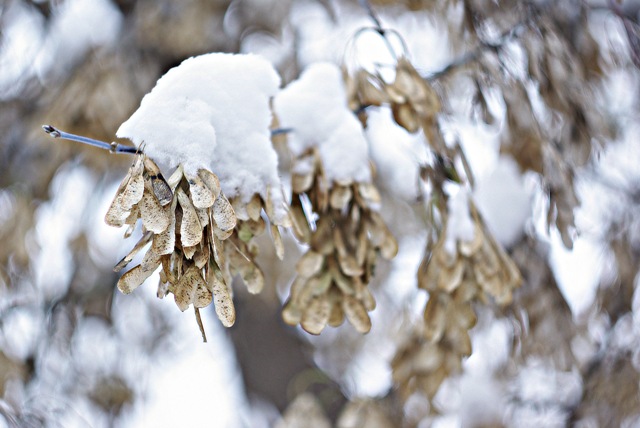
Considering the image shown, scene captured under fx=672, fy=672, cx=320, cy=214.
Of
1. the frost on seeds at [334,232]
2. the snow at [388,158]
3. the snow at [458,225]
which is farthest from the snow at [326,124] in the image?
the snow at [388,158]

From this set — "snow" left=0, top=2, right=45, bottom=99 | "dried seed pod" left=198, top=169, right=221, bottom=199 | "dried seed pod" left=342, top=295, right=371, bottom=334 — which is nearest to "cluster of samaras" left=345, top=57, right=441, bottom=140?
"dried seed pod" left=342, top=295, right=371, bottom=334

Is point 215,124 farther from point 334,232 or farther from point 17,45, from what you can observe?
point 17,45

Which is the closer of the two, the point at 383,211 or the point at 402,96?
the point at 402,96

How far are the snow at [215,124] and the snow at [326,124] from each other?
110 millimetres

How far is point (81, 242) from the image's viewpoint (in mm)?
2215

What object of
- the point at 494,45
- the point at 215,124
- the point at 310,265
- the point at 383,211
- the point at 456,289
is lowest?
the point at 383,211

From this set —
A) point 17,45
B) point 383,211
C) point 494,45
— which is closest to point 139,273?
point 494,45

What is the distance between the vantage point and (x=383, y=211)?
8.73ft

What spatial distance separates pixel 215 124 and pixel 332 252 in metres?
0.27

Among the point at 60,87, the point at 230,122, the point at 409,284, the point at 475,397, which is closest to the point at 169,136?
the point at 230,122

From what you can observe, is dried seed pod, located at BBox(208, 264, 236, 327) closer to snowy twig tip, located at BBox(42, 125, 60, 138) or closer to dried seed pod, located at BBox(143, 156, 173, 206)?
dried seed pod, located at BBox(143, 156, 173, 206)

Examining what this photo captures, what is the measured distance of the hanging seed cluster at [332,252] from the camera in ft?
3.13

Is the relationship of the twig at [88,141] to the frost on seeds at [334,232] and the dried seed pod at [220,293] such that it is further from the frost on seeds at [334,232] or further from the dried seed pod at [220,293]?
the frost on seeds at [334,232]

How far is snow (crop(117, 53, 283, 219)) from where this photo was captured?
0.72m
